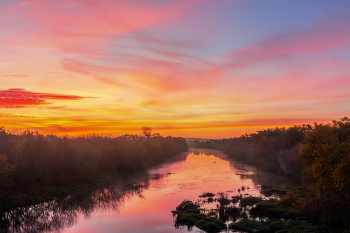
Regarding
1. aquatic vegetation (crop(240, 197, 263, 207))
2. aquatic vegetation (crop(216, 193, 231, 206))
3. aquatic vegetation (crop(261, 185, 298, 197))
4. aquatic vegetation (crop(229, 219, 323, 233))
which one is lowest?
aquatic vegetation (crop(261, 185, 298, 197))

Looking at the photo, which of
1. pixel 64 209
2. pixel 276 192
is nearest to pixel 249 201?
pixel 276 192

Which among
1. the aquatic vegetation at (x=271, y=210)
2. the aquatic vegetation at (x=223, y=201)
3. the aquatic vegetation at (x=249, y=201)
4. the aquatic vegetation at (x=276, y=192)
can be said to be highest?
the aquatic vegetation at (x=271, y=210)

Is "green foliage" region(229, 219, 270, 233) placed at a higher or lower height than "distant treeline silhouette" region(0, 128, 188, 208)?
lower

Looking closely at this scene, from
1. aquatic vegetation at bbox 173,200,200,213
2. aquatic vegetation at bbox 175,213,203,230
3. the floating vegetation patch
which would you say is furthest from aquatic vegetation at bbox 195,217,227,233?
aquatic vegetation at bbox 173,200,200,213

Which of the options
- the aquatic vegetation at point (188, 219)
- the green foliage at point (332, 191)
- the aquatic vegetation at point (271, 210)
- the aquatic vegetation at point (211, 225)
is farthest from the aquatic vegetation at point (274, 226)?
the aquatic vegetation at point (188, 219)

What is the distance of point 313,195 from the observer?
22844 mm

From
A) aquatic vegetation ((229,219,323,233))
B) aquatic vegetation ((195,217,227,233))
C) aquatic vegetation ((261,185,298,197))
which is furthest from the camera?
aquatic vegetation ((261,185,298,197))

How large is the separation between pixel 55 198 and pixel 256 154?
176 feet

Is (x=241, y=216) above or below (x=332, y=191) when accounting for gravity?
below

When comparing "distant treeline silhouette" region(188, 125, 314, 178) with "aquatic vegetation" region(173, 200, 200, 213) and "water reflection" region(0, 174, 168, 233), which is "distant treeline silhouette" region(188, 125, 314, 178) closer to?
"aquatic vegetation" region(173, 200, 200, 213)

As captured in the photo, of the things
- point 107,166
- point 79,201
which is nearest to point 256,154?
point 107,166

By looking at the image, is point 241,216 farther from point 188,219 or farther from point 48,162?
point 48,162

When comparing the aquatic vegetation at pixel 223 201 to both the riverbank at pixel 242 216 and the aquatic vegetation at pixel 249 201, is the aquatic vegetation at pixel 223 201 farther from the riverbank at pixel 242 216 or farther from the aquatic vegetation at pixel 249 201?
the aquatic vegetation at pixel 249 201

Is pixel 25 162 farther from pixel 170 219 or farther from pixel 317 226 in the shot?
pixel 317 226
